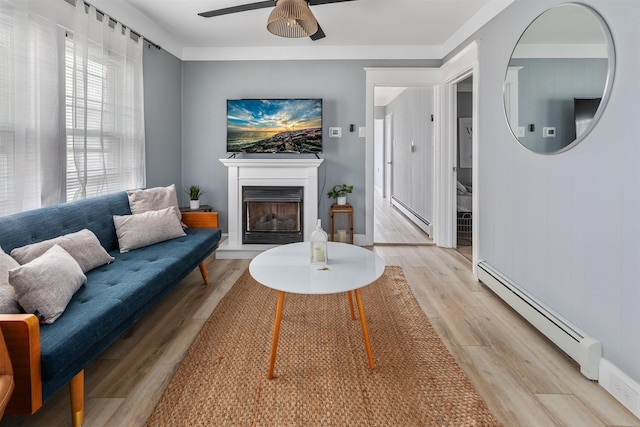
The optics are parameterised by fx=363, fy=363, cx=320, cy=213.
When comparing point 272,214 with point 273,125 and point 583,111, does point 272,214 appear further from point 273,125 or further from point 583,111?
point 583,111

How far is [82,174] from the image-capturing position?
2.70m

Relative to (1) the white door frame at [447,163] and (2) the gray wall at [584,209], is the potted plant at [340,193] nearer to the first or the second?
(1) the white door frame at [447,163]

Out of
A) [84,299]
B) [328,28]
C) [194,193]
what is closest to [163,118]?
[194,193]

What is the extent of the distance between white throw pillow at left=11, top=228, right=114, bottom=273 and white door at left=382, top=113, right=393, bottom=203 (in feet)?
23.7

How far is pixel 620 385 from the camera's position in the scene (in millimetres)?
1633

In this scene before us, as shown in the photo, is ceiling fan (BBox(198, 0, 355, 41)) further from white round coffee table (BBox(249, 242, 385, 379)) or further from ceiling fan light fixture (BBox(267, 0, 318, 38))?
white round coffee table (BBox(249, 242, 385, 379))

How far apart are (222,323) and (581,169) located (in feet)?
7.56

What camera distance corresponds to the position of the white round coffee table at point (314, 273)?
1.79 meters

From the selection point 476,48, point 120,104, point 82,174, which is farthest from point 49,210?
point 476,48

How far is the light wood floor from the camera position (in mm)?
1542

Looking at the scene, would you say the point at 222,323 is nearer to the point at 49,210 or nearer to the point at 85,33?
the point at 49,210

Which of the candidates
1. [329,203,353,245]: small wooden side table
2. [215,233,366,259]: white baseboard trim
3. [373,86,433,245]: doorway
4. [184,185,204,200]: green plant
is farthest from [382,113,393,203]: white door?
[184,185,204,200]: green plant

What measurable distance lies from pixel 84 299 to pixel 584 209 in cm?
257

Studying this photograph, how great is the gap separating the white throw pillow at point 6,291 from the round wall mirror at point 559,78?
2.76 meters
